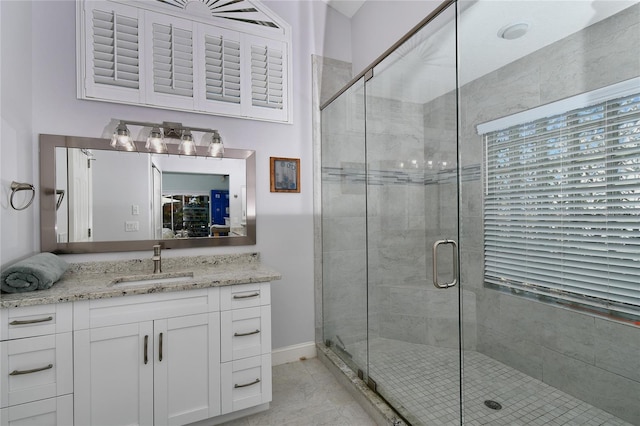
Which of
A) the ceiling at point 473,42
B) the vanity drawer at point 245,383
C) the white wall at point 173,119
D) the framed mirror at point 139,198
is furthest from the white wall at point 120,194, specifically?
the ceiling at point 473,42

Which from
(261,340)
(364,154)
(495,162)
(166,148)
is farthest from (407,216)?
(166,148)

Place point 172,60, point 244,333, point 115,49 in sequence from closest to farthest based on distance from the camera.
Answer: point 244,333
point 115,49
point 172,60

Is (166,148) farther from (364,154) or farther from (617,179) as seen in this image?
(617,179)

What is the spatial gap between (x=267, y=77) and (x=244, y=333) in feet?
6.54

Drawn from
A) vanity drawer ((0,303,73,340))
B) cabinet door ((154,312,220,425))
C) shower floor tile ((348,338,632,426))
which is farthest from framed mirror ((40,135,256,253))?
shower floor tile ((348,338,632,426))

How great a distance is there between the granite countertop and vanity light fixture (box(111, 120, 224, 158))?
802 mm

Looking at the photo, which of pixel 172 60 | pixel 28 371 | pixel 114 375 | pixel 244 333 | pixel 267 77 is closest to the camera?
pixel 28 371

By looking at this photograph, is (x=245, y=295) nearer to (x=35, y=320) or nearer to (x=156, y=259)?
(x=156, y=259)

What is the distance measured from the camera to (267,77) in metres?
2.55

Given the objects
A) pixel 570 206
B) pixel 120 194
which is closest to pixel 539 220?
pixel 570 206

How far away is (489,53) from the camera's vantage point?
2.08 meters

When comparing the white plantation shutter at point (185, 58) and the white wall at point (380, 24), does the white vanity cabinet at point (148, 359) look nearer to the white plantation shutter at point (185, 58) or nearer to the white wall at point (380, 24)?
the white plantation shutter at point (185, 58)

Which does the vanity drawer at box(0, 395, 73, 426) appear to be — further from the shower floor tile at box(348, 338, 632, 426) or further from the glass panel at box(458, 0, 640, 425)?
the glass panel at box(458, 0, 640, 425)

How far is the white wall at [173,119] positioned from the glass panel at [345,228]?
163 mm
